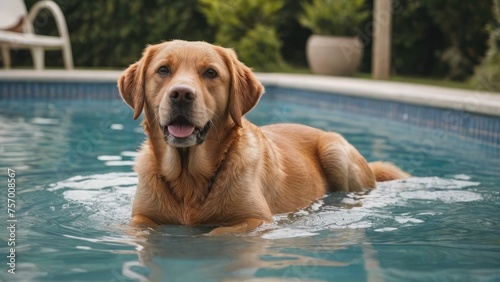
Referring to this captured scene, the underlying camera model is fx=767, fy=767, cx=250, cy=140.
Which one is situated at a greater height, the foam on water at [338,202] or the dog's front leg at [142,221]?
the dog's front leg at [142,221]

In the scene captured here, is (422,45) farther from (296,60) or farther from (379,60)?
(296,60)

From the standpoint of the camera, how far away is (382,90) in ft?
33.9

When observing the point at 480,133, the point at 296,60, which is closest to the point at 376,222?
the point at 480,133

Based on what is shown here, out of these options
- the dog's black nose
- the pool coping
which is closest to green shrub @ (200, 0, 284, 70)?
the pool coping

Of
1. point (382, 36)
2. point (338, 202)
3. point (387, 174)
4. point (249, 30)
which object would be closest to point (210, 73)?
point (338, 202)

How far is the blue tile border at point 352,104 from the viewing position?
8.41m

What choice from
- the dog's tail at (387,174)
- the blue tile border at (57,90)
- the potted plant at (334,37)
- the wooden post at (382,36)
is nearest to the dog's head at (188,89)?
the dog's tail at (387,174)

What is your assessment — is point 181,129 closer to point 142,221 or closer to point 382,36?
point 142,221

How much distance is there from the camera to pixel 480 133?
8.35 metres

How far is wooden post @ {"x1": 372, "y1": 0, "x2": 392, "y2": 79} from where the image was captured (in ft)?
43.6

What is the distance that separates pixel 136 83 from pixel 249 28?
10.8 m

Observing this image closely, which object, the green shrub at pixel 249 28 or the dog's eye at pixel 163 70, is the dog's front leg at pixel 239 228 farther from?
the green shrub at pixel 249 28

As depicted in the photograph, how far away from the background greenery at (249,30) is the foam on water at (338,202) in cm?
844

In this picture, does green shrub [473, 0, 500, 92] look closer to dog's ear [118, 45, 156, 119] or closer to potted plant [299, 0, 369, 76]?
potted plant [299, 0, 369, 76]
